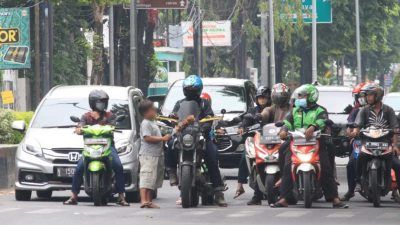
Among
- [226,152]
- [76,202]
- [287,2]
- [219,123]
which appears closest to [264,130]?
[219,123]

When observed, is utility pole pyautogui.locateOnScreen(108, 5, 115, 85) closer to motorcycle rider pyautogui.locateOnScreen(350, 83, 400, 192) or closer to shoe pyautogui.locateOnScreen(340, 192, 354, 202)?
shoe pyautogui.locateOnScreen(340, 192, 354, 202)

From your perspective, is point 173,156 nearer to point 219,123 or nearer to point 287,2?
point 219,123

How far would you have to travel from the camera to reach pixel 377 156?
1855 cm

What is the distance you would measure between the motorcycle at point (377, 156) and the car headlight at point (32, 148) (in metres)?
4.36

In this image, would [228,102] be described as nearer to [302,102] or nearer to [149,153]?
[149,153]

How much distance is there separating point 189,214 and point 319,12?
4425cm

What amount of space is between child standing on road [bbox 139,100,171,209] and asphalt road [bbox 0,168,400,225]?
279 millimetres

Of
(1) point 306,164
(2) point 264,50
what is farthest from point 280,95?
(2) point 264,50

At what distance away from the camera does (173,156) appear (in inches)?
728

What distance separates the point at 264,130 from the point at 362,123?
4.22 feet

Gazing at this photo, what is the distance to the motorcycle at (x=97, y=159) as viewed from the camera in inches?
727

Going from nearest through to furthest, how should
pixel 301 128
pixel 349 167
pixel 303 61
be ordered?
1. pixel 301 128
2. pixel 349 167
3. pixel 303 61

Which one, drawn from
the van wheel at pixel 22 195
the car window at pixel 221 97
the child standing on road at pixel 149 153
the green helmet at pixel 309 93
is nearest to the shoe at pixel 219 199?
the child standing on road at pixel 149 153

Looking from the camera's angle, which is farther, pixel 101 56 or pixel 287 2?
pixel 287 2
